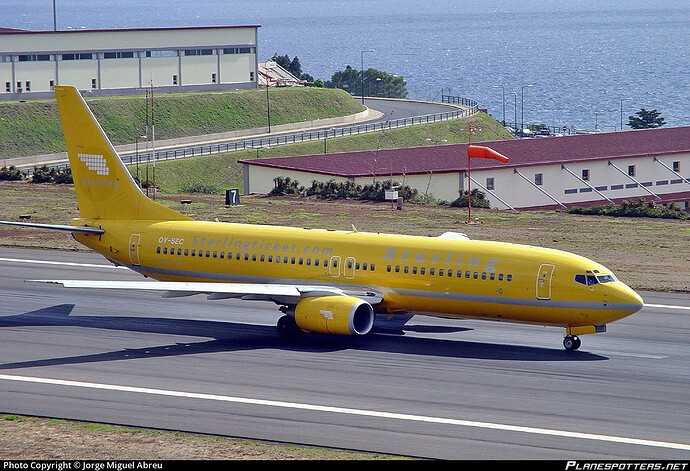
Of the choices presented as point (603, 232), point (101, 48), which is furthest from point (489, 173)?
point (101, 48)

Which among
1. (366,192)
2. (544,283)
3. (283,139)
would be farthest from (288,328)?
(283,139)

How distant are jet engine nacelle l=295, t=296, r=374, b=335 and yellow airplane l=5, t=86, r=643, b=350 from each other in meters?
0.05

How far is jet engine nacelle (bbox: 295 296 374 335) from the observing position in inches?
1512

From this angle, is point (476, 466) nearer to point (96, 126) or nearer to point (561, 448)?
point (561, 448)

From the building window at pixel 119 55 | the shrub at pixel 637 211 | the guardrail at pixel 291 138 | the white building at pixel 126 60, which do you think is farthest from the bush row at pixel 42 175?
the building window at pixel 119 55

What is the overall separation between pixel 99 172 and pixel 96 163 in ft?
1.37

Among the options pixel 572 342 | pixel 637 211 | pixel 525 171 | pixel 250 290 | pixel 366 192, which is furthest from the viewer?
pixel 525 171

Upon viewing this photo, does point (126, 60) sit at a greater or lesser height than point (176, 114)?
greater

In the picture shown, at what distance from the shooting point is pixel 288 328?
41031 mm

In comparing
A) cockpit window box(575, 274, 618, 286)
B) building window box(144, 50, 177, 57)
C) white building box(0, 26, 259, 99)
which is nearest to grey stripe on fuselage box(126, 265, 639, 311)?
cockpit window box(575, 274, 618, 286)

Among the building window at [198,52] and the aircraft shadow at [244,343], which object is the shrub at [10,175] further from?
the building window at [198,52]

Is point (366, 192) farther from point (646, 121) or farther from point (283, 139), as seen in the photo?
point (646, 121)

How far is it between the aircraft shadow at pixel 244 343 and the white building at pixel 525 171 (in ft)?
151

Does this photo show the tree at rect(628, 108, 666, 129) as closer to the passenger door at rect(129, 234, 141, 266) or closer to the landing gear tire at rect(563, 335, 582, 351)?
the passenger door at rect(129, 234, 141, 266)
